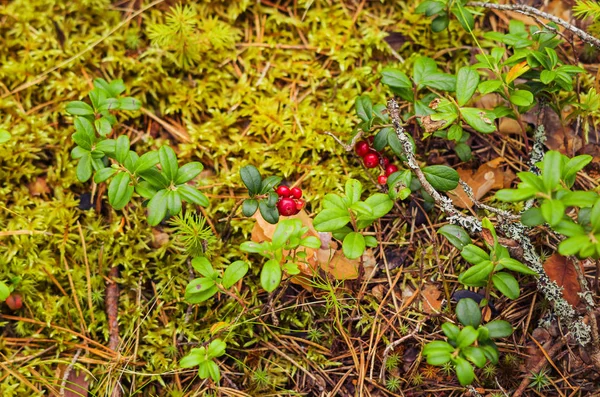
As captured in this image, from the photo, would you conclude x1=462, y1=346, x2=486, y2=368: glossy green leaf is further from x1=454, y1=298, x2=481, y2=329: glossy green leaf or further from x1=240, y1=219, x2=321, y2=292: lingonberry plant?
x1=240, y1=219, x2=321, y2=292: lingonberry plant

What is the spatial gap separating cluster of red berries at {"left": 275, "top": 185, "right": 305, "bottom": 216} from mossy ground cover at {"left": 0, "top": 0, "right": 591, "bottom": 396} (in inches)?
11.2

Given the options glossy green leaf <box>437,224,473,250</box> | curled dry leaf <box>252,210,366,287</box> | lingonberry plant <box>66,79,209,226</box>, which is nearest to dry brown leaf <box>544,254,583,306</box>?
→ glossy green leaf <box>437,224,473,250</box>

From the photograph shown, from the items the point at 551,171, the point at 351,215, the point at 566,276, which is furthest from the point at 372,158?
the point at 566,276

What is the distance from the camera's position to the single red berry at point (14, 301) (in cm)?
321

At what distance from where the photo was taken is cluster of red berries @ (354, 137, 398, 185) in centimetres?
338

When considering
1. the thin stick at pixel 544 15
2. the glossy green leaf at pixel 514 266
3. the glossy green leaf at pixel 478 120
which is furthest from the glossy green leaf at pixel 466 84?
the glossy green leaf at pixel 514 266

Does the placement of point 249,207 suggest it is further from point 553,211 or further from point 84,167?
point 553,211

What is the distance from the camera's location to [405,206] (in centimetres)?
347

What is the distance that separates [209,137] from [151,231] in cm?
76

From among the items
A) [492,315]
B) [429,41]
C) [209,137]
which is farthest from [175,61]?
[492,315]

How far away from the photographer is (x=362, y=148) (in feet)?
11.2

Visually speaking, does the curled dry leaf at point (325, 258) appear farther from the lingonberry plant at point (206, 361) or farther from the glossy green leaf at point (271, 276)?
the lingonberry plant at point (206, 361)

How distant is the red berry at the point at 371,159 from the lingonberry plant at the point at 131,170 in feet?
3.56

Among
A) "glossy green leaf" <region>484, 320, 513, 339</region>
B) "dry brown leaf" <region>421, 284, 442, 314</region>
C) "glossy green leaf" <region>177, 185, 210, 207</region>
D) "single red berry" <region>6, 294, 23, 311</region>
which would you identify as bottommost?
"single red berry" <region>6, 294, 23, 311</region>
